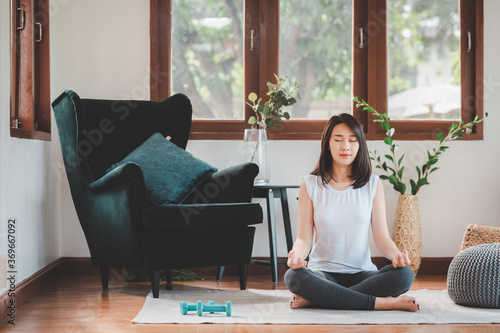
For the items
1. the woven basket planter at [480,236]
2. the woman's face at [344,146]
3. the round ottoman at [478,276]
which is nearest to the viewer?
the round ottoman at [478,276]

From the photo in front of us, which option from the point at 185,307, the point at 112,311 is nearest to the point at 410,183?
the point at 185,307

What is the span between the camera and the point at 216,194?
323cm

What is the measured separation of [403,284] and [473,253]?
1.19ft

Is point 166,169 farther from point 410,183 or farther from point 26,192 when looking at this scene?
point 410,183

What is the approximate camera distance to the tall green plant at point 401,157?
3637 millimetres

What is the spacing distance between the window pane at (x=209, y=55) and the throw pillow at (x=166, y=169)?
62cm

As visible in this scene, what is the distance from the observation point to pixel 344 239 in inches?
104

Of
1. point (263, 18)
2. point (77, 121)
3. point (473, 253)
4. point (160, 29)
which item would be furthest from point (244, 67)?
point (473, 253)

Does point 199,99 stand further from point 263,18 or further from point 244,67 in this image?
point 263,18

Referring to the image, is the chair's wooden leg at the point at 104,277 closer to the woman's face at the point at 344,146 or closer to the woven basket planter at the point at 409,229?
the woman's face at the point at 344,146

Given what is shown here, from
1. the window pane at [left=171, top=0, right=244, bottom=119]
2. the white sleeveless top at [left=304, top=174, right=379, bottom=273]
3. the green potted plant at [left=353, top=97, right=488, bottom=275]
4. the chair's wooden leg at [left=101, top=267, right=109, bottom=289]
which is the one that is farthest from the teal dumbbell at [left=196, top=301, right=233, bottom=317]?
the window pane at [left=171, top=0, right=244, bottom=119]

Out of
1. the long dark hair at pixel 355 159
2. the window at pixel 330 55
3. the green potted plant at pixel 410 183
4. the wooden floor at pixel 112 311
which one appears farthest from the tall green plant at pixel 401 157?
the long dark hair at pixel 355 159

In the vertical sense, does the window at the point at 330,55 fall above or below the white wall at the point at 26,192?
above

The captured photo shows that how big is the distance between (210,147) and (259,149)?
39 cm
